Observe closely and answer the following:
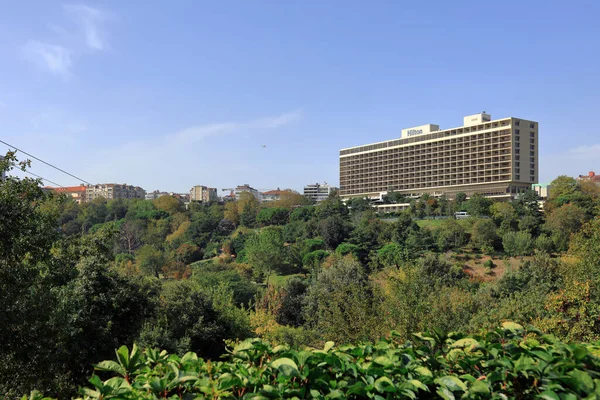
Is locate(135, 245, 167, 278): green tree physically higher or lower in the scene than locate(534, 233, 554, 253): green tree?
lower

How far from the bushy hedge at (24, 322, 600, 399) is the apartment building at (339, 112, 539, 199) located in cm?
6570

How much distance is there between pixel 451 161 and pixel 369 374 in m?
71.7

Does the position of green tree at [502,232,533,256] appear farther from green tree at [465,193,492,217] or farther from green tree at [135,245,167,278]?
green tree at [135,245,167,278]

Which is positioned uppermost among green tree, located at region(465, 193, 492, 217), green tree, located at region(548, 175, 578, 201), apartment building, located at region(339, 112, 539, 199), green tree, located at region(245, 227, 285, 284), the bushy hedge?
apartment building, located at region(339, 112, 539, 199)

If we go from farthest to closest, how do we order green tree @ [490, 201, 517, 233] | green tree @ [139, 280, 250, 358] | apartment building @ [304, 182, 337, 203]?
apartment building @ [304, 182, 337, 203], green tree @ [490, 201, 517, 233], green tree @ [139, 280, 250, 358]

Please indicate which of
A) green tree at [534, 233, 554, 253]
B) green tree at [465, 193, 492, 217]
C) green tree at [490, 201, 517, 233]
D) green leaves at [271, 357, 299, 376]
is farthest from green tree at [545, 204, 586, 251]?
green leaves at [271, 357, 299, 376]

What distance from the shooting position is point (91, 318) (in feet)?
31.2

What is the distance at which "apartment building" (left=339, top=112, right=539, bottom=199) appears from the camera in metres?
63.3

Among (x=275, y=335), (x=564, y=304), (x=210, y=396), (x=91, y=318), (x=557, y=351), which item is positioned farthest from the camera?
(x=275, y=335)

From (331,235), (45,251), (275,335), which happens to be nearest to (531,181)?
(331,235)

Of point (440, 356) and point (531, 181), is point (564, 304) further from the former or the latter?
point (531, 181)

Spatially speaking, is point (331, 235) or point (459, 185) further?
point (459, 185)

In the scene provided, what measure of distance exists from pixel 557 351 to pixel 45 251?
21.9 feet

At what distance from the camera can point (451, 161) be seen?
69.7 m
